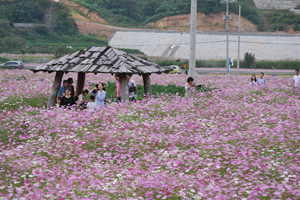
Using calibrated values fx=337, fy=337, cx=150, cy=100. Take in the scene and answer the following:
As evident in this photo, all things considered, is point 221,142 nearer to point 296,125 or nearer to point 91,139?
point 296,125

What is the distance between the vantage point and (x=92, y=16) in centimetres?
11938

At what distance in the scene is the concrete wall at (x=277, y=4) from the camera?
121750mm

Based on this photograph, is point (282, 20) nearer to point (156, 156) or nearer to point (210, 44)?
point (210, 44)

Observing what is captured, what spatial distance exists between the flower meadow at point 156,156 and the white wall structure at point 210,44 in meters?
59.9

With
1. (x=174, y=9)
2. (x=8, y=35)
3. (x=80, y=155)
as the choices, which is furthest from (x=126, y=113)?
(x=174, y=9)

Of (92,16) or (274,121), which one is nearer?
(274,121)

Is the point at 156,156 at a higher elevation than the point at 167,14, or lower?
lower

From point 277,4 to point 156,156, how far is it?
128662 millimetres

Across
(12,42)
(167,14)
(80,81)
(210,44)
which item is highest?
(167,14)

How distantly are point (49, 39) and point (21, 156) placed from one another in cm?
8183

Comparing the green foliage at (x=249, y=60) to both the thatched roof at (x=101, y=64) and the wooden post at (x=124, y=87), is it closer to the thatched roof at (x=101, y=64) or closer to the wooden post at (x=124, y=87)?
the thatched roof at (x=101, y=64)

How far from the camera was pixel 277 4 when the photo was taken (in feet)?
402

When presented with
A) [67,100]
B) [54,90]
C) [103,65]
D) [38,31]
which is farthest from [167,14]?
[67,100]

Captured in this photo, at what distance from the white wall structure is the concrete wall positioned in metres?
48.8
